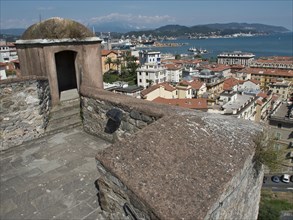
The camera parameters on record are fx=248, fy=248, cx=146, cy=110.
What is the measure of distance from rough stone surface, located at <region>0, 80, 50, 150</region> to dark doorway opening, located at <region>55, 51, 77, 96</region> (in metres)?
1.23

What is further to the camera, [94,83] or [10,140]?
[94,83]

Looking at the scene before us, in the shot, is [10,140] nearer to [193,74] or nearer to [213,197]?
[213,197]

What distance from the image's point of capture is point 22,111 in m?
4.51

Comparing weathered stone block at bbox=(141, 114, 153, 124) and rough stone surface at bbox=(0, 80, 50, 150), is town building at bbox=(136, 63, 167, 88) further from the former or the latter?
weathered stone block at bbox=(141, 114, 153, 124)

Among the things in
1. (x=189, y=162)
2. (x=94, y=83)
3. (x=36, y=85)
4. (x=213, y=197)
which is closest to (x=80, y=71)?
(x=94, y=83)

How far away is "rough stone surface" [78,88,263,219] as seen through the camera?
1.96m

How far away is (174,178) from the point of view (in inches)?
84.6

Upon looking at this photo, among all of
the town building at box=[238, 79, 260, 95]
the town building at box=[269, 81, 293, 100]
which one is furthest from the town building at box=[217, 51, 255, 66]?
the town building at box=[238, 79, 260, 95]

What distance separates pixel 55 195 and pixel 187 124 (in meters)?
1.84

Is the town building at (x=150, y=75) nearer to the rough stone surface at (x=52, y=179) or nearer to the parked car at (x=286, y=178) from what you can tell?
the parked car at (x=286, y=178)

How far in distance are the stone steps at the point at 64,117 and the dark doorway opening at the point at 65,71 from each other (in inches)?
33.5

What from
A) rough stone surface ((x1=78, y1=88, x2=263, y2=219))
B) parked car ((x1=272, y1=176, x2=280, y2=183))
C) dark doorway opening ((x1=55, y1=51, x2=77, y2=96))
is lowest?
parked car ((x1=272, y1=176, x2=280, y2=183))

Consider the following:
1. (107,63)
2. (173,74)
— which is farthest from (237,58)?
(107,63)

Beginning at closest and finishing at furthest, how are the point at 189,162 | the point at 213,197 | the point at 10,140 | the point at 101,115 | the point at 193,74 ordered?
the point at 213,197 < the point at 189,162 < the point at 10,140 < the point at 101,115 < the point at 193,74
